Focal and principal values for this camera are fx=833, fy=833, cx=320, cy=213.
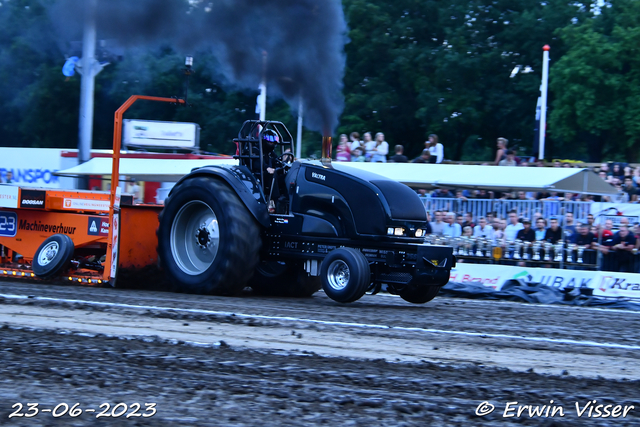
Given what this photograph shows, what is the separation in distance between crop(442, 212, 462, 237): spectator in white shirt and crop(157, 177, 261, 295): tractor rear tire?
550 cm

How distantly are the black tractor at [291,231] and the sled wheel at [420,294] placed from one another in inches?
0.5

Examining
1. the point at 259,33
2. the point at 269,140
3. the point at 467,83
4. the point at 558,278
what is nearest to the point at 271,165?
the point at 269,140

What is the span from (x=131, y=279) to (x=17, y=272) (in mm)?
1444

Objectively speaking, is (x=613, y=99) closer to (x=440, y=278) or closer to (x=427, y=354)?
(x=440, y=278)

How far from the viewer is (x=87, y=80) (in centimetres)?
1694

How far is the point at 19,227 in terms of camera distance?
11016 mm

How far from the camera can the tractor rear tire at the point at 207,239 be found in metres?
9.42

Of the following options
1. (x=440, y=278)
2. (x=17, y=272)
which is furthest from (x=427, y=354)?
(x=17, y=272)

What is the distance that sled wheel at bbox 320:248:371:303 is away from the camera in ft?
28.9

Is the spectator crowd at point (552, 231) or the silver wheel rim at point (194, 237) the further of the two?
the spectator crowd at point (552, 231)

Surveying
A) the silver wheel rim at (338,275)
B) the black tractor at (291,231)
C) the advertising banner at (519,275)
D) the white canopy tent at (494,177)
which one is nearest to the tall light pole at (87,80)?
the black tractor at (291,231)

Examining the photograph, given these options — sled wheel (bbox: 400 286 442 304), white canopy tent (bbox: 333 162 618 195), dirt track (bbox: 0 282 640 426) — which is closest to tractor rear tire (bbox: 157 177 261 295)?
dirt track (bbox: 0 282 640 426)

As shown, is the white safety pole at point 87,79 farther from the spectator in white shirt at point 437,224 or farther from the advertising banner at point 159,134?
the spectator in white shirt at point 437,224

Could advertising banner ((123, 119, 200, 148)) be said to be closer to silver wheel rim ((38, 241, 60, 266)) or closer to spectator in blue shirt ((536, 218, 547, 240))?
silver wheel rim ((38, 241, 60, 266))
